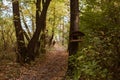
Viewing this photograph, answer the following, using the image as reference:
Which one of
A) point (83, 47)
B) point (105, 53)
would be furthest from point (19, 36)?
point (105, 53)

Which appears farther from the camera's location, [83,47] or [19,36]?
[19,36]

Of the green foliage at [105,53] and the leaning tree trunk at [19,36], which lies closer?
the green foliage at [105,53]

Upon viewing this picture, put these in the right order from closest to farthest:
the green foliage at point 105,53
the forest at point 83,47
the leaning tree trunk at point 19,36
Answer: the green foliage at point 105,53 < the forest at point 83,47 < the leaning tree trunk at point 19,36

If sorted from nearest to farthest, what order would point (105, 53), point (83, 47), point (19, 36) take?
point (105, 53), point (83, 47), point (19, 36)

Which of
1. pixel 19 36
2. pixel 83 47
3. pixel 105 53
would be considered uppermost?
pixel 105 53

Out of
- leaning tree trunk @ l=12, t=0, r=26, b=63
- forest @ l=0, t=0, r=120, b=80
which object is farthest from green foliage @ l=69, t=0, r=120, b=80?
leaning tree trunk @ l=12, t=0, r=26, b=63

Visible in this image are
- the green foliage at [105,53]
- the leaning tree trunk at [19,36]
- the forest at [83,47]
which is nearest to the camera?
the green foliage at [105,53]

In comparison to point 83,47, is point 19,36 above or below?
below

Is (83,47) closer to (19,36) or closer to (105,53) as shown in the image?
(105,53)

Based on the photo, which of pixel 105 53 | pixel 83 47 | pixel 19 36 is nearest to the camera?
pixel 105 53

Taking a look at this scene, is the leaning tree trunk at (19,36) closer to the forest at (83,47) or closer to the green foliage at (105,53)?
the forest at (83,47)

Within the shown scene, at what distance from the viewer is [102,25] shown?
8852mm

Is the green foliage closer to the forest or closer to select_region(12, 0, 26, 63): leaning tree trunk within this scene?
the forest

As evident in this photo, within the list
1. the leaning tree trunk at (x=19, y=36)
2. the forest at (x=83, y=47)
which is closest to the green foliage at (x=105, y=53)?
the forest at (x=83, y=47)
